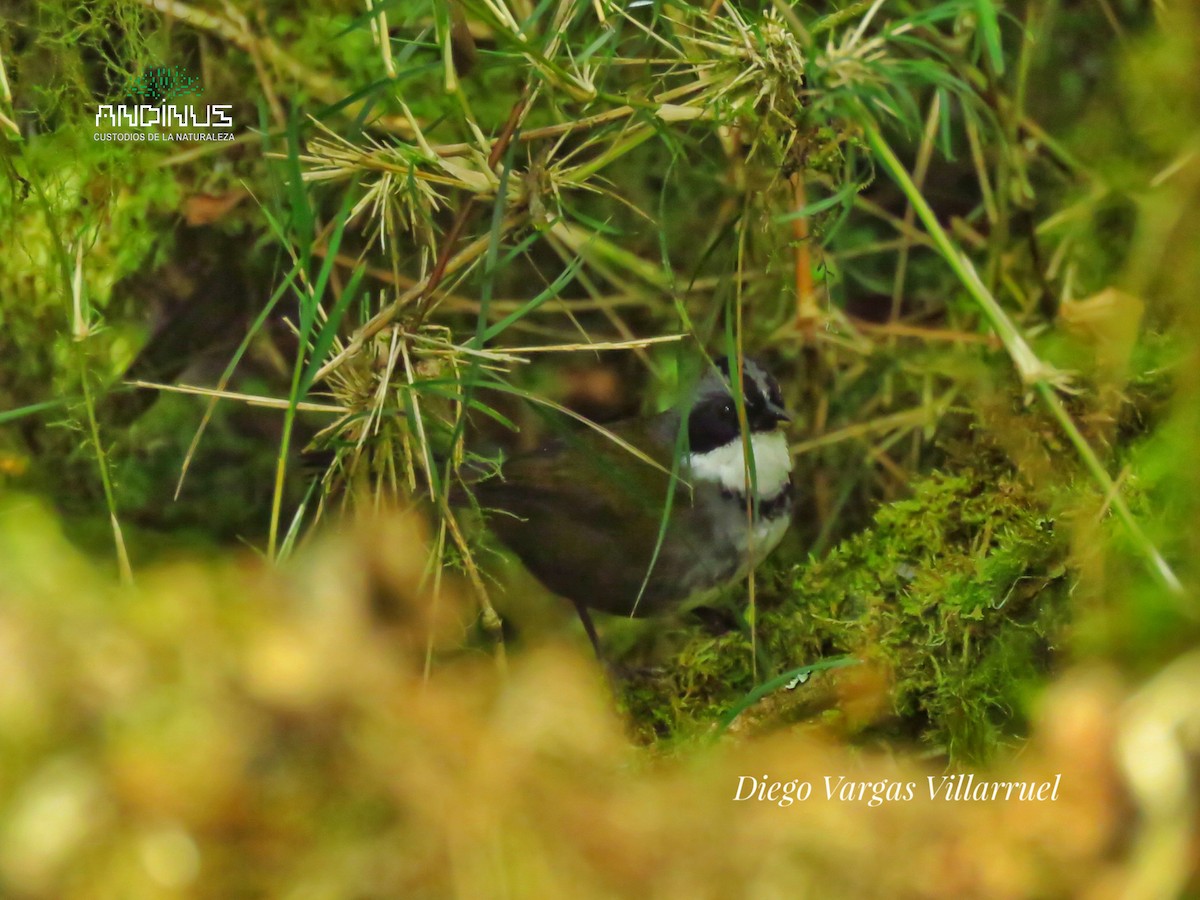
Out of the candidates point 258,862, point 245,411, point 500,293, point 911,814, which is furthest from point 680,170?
point 258,862

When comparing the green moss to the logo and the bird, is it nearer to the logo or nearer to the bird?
the bird

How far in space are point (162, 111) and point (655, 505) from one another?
1.74m

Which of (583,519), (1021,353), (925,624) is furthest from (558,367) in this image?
(1021,353)

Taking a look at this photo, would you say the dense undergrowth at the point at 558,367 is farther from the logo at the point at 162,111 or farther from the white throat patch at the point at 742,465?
the white throat patch at the point at 742,465

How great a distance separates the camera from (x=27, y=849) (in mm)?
719

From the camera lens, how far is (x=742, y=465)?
9.23 ft

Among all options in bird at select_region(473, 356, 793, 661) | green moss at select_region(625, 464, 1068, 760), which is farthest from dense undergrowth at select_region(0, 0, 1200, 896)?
bird at select_region(473, 356, 793, 661)

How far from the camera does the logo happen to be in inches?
117

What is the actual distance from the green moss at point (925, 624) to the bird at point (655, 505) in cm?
16

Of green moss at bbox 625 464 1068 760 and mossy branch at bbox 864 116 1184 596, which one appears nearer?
mossy branch at bbox 864 116 1184 596

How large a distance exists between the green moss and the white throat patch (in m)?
0.24

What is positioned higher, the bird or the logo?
the logo

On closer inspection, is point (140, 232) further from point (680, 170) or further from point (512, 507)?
point (680, 170)

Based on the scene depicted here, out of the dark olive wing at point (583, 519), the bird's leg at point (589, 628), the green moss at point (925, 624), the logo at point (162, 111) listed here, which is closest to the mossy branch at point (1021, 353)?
the green moss at point (925, 624)
